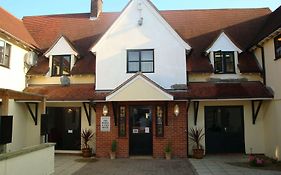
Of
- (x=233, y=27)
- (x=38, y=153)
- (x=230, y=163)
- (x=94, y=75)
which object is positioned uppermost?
(x=233, y=27)

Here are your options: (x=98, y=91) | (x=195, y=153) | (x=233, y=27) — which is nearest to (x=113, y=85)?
(x=98, y=91)

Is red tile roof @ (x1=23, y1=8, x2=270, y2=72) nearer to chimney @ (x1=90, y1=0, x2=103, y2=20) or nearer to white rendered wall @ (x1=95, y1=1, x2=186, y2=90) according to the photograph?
chimney @ (x1=90, y1=0, x2=103, y2=20)

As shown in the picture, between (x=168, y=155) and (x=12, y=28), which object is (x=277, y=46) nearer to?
(x=168, y=155)

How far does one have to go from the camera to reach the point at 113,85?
1424 cm

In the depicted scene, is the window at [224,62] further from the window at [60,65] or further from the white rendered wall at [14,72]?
the white rendered wall at [14,72]

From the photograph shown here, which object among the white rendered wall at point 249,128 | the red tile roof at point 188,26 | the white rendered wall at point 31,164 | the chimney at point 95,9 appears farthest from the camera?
the chimney at point 95,9

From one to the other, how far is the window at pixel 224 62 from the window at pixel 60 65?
8.17m

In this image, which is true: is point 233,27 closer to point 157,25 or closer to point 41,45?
point 157,25

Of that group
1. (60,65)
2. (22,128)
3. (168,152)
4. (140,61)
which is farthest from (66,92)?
(168,152)

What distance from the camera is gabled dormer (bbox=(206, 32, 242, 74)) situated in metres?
14.7

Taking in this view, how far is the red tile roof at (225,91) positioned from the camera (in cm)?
1309

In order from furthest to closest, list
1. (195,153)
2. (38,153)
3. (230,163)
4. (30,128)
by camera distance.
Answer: (30,128)
(195,153)
(230,163)
(38,153)

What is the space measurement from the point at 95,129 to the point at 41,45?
6624 mm

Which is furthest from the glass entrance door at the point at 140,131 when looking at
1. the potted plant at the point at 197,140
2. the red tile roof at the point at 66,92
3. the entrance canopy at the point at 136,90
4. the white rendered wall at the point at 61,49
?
the white rendered wall at the point at 61,49
